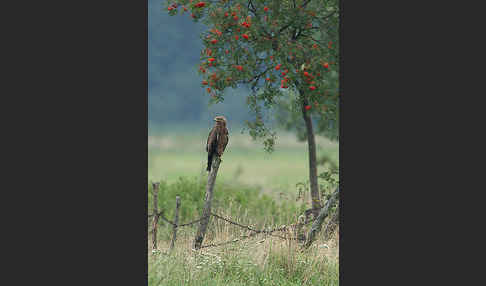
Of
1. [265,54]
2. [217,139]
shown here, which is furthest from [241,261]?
[265,54]

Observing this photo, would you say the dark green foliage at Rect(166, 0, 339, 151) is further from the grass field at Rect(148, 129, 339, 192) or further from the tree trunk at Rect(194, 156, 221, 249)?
the tree trunk at Rect(194, 156, 221, 249)

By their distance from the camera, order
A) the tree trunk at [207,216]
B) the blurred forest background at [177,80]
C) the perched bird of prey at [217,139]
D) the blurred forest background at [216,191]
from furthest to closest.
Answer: the blurred forest background at [177,80], the tree trunk at [207,216], the perched bird of prey at [217,139], the blurred forest background at [216,191]

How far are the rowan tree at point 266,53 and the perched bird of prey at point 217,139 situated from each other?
3.83ft

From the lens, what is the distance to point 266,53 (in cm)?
927

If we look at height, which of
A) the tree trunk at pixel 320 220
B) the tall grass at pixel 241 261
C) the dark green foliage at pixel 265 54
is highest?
the dark green foliage at pixel 265 54

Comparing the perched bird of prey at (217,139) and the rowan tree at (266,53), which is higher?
the rowan tree at (266,53)

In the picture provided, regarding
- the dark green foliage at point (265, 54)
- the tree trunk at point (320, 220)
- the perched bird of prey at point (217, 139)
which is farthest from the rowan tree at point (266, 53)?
the perched bird of prey at point (217, 139)

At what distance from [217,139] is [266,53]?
2108 mm

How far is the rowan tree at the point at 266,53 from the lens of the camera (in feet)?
29.3

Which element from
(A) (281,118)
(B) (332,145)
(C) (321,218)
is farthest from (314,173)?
(A) (281,118)

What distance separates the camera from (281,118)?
1263 cm

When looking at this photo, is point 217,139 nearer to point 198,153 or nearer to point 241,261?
point 198,153

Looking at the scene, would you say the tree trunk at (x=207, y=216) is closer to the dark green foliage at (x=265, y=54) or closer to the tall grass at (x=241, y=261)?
the tall grass at (x=241, y=261)

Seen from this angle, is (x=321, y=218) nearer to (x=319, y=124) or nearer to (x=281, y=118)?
(x=319, y=124)
